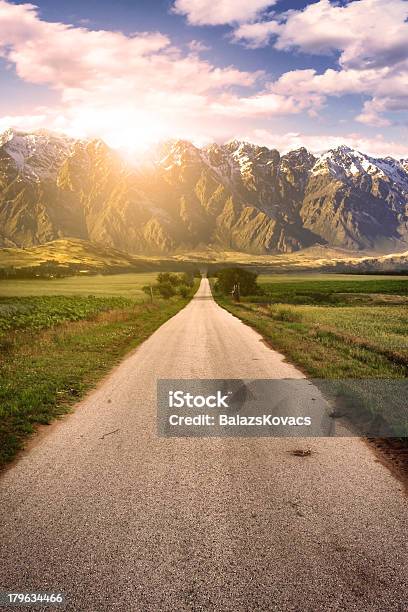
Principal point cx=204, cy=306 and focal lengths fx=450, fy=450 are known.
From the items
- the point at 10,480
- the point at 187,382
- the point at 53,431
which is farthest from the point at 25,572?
the point at 187,382

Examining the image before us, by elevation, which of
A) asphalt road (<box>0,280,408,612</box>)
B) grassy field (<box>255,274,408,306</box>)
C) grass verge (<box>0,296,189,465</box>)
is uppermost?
asphalt road (<box>0,280,408,612</box>)

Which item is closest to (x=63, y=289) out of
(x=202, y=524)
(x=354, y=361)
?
(x=354, y=361)

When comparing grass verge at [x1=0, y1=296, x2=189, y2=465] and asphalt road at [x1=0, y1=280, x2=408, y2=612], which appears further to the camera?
grass verge at [x1=0, y1=296, x2=189, y2=465]

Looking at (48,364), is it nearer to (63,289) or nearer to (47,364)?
(47,364)

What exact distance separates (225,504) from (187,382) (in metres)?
7.96

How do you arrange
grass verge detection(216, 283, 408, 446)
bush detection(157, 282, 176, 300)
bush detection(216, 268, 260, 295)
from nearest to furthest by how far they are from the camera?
1. grass verge detection(216, 283, 408, 446)
2. bush detection(157, 282, 176, 300)
3. bush detection(216, 268, 260, 295)

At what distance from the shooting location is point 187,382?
14594 mm

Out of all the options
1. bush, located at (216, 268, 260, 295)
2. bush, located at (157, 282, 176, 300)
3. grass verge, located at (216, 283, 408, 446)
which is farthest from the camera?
bush, located at (216, 268, 260, 295)

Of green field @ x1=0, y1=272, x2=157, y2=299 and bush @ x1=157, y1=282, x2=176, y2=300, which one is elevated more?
bush @ x1=157, y1=282, x2=176, y2=300

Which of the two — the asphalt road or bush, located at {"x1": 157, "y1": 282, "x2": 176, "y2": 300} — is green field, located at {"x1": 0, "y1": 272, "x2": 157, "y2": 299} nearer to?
bush, located at {"x1": 157, "y1": 282, "x2": 176, "y2": 300}

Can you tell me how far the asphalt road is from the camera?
4.89 metres

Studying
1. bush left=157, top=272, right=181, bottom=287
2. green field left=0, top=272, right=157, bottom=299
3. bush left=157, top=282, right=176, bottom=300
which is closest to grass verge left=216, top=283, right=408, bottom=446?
bush left=157, top=282, right=176, bottom=300

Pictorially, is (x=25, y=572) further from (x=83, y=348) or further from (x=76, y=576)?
(x=83, y=348)

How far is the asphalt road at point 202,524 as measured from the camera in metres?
4.89
